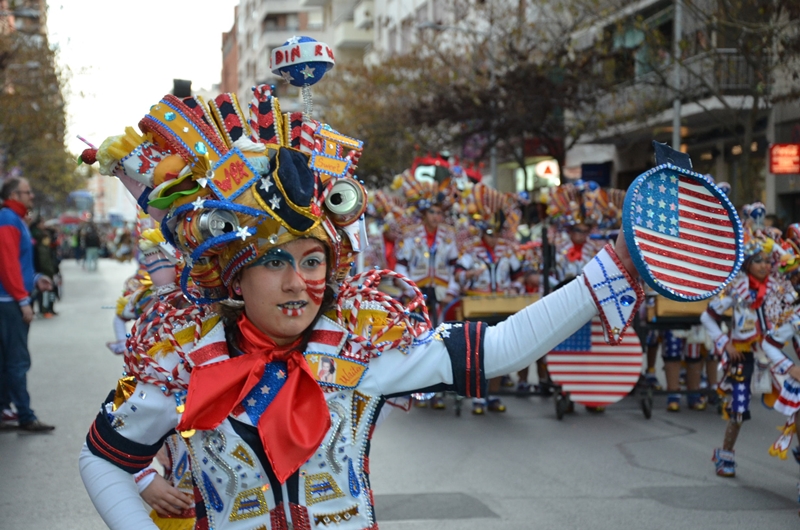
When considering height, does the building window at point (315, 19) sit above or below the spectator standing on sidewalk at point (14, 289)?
above

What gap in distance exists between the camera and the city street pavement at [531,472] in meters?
6.58

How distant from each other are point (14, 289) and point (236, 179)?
700 centimetres

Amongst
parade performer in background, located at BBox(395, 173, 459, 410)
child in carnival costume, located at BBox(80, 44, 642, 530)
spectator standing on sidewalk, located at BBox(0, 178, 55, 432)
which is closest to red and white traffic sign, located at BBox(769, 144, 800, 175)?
parade performer in background, located at BBox(395, 173, 459, 410)

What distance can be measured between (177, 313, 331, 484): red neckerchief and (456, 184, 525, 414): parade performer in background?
855 centimetres

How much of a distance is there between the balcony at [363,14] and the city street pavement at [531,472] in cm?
4402

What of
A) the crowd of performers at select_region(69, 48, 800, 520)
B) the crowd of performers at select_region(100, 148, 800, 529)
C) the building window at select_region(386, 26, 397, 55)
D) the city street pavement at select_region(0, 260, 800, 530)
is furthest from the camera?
the building window at select_region(386, 26, 397, 55)

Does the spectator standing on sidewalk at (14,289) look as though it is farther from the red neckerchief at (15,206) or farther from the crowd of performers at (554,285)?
the crowd of performers at (554,285)

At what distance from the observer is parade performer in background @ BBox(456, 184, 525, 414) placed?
1151 cm

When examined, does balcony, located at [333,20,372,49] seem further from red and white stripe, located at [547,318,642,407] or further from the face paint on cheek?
the face paint on cheek

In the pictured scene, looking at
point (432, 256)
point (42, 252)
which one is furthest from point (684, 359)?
point (42, 252)

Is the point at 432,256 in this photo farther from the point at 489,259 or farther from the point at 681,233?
the point at 681,233

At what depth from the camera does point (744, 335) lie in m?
7.64

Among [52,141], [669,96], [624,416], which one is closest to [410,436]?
[624,416]

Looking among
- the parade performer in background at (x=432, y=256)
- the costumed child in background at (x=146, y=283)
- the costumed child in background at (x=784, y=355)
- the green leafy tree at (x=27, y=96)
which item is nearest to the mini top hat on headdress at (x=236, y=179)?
the costumed child in background at (x=146, y=283)
